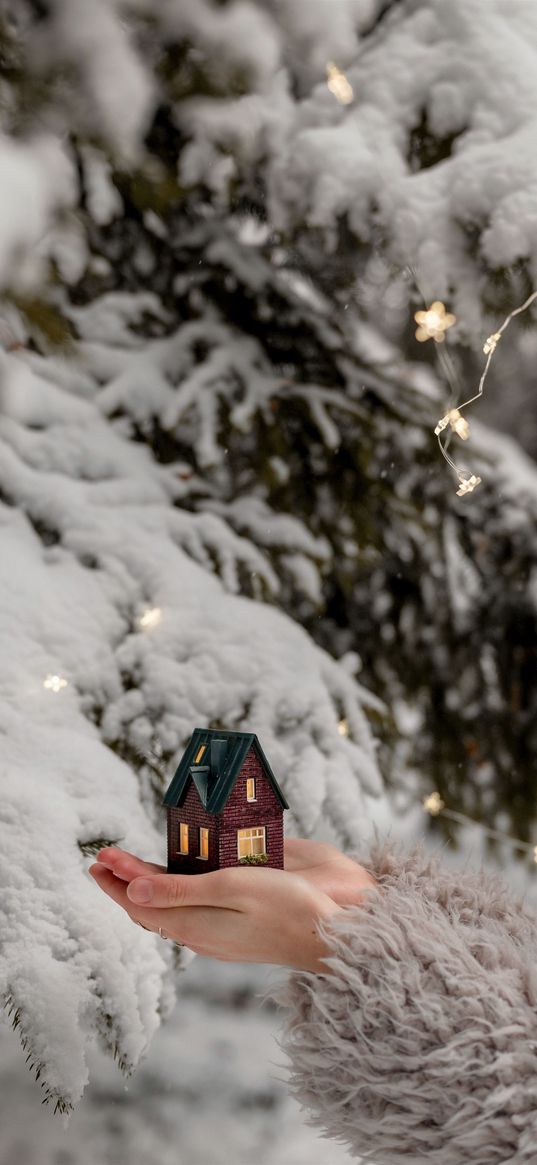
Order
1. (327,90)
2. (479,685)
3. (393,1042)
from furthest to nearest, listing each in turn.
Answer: (479,685)
(327,90)
(393,1042)

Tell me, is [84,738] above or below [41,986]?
above

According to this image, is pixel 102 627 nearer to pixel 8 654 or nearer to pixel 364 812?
pixel 8 654

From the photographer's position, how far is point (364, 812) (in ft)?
3.84

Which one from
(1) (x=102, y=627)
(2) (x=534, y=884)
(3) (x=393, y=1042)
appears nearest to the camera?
(3) (x=393, y=1042)

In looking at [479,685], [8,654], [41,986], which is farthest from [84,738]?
[479,685]

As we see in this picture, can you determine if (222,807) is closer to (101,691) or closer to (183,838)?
(183,838)

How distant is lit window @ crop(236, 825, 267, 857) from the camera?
2.81 feet

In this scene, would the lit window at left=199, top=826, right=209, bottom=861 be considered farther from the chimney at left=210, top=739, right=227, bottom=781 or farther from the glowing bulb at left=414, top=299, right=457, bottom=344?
the glowing bulb at left=414, top=299, right=457, bottom=344

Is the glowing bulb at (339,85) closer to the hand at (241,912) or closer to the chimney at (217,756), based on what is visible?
the chimney at (217,756)

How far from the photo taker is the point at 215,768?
0.88 meters

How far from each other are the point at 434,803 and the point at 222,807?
82cm

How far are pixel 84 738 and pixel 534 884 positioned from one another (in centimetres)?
113

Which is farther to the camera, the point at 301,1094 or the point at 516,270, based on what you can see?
the point at 516,270

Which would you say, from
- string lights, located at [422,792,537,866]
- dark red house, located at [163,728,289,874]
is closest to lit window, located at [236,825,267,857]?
dark red house, located at [163,728,289,874]
